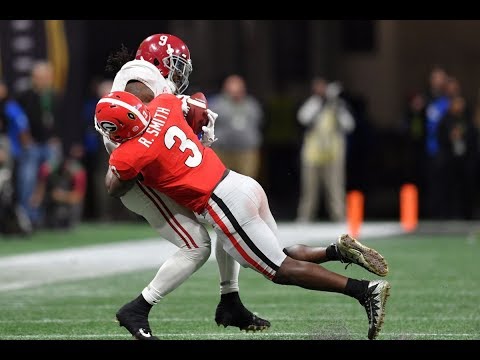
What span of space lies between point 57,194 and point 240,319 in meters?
9.73

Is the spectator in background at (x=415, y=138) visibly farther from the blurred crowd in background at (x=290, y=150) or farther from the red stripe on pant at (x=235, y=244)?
the red stripe on pant at (x=235, y=244)

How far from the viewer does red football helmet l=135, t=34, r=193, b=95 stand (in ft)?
23.1

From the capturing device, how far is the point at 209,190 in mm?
6680

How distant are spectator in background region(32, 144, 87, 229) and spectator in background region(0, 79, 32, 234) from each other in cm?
82

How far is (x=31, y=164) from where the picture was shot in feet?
52.2

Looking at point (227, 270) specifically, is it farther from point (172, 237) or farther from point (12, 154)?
point (12, 154)

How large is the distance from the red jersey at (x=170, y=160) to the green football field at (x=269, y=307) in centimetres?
83

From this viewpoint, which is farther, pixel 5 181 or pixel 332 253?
pixel 5 181

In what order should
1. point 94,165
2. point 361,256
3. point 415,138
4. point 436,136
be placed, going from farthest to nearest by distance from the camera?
point 94,165 < point 415,138 < point 436,136 < point 361,256

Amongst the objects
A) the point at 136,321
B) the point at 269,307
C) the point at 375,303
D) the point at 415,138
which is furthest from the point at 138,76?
the point at 415,138

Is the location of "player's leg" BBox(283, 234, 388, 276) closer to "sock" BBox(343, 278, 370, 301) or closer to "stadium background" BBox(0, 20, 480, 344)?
"sock" BBox(343, 278, 370, 301)
